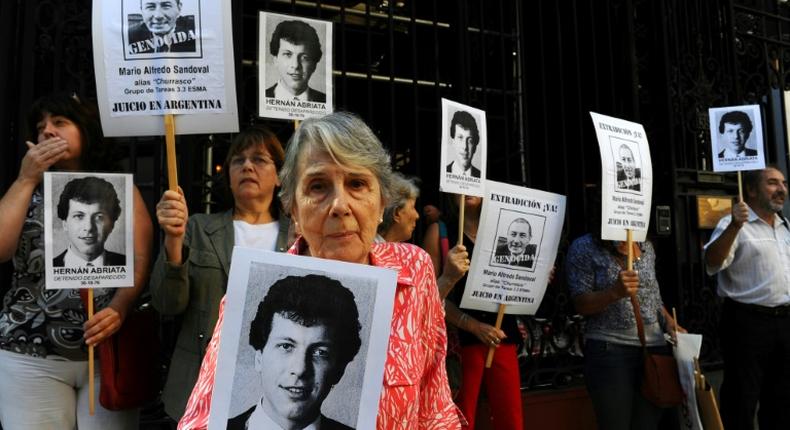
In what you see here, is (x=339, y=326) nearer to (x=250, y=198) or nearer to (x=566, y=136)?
(x=250, y=198)

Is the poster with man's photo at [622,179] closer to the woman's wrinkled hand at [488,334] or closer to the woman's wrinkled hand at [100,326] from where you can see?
the woman's wrinkled hand at [488,334]

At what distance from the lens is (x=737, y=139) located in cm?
440

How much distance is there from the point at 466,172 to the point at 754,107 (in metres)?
2.49

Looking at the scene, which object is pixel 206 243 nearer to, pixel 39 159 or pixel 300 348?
pixel 39 159

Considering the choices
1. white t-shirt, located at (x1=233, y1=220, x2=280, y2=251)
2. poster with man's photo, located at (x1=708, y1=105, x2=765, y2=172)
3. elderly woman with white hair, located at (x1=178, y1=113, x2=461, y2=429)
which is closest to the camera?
elderly woman with white hair, located at (x1=178, y1=113, x2=461, y2=429)

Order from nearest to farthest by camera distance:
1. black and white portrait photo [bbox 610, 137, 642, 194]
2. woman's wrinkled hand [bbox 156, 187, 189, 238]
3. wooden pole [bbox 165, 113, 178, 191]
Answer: wooden pole [bbox 165, 113, 178, 191]
woman's wrinkled hand [bbox 156, 187, 189, 238]
black and white portrait photo [bbox 610, 137, 642, 194]

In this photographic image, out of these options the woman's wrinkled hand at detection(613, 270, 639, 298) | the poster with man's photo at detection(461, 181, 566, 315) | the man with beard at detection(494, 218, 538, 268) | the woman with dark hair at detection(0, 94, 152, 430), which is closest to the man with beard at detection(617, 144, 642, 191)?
the poster with man's photo at detection(461, 181, 566, 315)

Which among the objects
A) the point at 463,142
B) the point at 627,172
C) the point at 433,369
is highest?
the point at 463,142

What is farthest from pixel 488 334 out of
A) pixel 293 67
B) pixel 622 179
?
pixel 293 67

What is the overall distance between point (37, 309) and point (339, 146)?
6.44 ft

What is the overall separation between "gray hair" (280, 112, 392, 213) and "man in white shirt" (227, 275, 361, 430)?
386 millimetres

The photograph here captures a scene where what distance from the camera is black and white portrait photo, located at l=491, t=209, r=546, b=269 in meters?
3.49

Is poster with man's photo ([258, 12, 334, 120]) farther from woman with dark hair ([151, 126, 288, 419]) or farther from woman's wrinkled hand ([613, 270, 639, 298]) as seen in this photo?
woman's wrinkled hand ([613, 270, 639, 298])

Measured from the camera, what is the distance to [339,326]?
1189 millimetres
